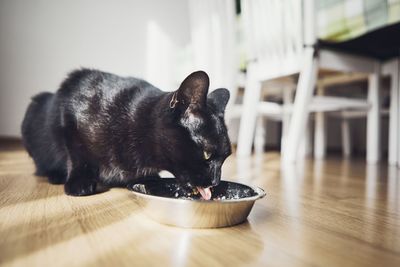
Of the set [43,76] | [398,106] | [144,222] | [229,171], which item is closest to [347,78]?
[398,106]

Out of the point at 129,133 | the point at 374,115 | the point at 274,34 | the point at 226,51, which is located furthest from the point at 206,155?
the point at 374,115

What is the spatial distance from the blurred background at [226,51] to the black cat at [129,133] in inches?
17.0

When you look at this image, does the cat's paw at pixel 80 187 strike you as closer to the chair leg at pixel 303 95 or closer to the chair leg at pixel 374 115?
the chair leg at pixel 303 95

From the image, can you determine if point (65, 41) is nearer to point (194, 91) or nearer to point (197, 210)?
point (194, 91)

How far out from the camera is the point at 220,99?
0.81 metres

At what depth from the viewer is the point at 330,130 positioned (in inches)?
147

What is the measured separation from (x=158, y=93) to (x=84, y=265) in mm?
556

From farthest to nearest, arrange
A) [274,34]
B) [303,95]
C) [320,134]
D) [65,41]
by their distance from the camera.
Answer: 1. [65,41]
2. [320,134]
3. [274,34]
4. [303,95]

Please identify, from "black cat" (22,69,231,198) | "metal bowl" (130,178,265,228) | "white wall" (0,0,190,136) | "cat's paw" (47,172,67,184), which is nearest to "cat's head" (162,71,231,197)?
"black cat" (22,69,231,198)

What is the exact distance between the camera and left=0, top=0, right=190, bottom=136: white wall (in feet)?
9.48

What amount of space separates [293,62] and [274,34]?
0.21m

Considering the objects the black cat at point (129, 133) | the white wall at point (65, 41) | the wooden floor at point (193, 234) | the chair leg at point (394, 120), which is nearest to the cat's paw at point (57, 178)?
the black cat at point (129, 133)

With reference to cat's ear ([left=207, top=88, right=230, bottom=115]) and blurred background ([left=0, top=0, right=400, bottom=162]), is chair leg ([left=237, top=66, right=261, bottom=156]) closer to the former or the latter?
blurred background ([left=0, top=0, right=400, bottom=162])

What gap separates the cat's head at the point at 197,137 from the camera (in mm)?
651
